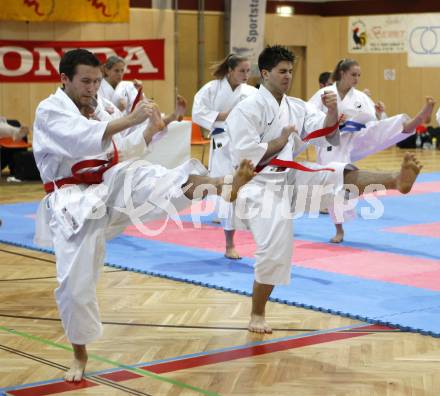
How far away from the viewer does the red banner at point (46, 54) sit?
1562 cm

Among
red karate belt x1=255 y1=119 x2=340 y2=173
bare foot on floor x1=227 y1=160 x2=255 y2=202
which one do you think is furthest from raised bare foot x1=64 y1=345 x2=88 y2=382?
red karate belt x1=255 y1=119 x2=340 y2=173

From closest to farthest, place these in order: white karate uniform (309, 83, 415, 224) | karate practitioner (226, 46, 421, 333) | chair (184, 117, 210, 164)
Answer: karate practitioner (226, 46, 421, 333), white karate uniform (309, 83, 415, 224), chair (184, 117, 210, 164)

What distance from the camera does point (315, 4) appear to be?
854 inches

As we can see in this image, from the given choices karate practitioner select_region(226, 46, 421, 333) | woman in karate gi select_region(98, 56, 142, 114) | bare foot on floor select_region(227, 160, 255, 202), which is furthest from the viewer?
woman in karate gi select_region(98, 56, 142, 114)

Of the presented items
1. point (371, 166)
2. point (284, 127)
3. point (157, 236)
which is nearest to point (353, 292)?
point (284, 127)

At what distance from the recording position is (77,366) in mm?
4586

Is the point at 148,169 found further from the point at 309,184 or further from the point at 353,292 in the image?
the point at 353,292

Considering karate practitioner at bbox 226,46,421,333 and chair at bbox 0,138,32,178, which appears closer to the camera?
karate practitioner at bbox 226,46,421,333

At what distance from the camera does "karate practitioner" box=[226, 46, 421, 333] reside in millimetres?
5230

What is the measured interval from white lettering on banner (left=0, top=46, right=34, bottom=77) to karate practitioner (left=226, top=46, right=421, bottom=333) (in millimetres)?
10864

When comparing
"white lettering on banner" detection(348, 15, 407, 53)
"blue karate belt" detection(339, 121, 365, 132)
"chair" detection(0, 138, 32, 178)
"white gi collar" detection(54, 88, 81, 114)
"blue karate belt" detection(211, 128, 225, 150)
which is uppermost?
"white lettering on banner" detection(348, 15, 407, 53)

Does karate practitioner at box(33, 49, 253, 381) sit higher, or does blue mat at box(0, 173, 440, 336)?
karate practitioner at box(33, 49, 253, 381)

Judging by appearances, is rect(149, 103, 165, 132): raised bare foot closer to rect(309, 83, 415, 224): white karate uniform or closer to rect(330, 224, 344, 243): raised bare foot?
rect(309, 83, 415, 224): white karate uniform

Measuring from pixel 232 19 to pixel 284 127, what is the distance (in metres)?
14.4
